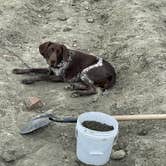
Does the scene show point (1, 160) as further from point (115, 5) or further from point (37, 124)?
point (115, 5)

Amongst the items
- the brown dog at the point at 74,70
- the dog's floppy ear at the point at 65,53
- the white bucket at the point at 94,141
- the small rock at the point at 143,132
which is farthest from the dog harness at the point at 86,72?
the white bucket at the point at 94,141

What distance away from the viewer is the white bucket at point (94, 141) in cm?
529

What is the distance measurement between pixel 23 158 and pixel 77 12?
4.42 metres

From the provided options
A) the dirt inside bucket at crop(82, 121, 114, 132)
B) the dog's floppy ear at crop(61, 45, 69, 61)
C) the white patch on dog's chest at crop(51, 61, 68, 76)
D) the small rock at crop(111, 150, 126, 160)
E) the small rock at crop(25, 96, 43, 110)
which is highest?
the dirt inside bucket at crop(82, 121, 114, 132)

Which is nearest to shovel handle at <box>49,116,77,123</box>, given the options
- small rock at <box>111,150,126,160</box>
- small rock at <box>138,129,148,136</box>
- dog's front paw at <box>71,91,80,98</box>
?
small rock at <box>111,150,126,160</box>

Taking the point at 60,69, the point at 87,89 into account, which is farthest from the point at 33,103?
the point at 60,69

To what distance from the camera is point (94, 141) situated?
531cm

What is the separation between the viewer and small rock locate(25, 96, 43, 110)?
6577mm

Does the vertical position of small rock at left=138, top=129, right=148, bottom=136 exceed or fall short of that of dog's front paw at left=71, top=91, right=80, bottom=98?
it exceeds it

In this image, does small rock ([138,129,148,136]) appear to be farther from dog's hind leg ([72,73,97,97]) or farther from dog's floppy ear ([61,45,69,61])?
dog's floppy ear ([61,45,69,61])

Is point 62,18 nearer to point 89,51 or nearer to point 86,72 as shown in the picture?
point 89,51

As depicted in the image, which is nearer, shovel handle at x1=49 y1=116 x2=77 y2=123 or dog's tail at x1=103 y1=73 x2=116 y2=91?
shovel handle at x1=49 y1=116 x2=77 y2=123

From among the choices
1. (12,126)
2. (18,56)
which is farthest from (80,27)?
(12,126)

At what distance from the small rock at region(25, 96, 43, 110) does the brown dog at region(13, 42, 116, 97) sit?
54cm
